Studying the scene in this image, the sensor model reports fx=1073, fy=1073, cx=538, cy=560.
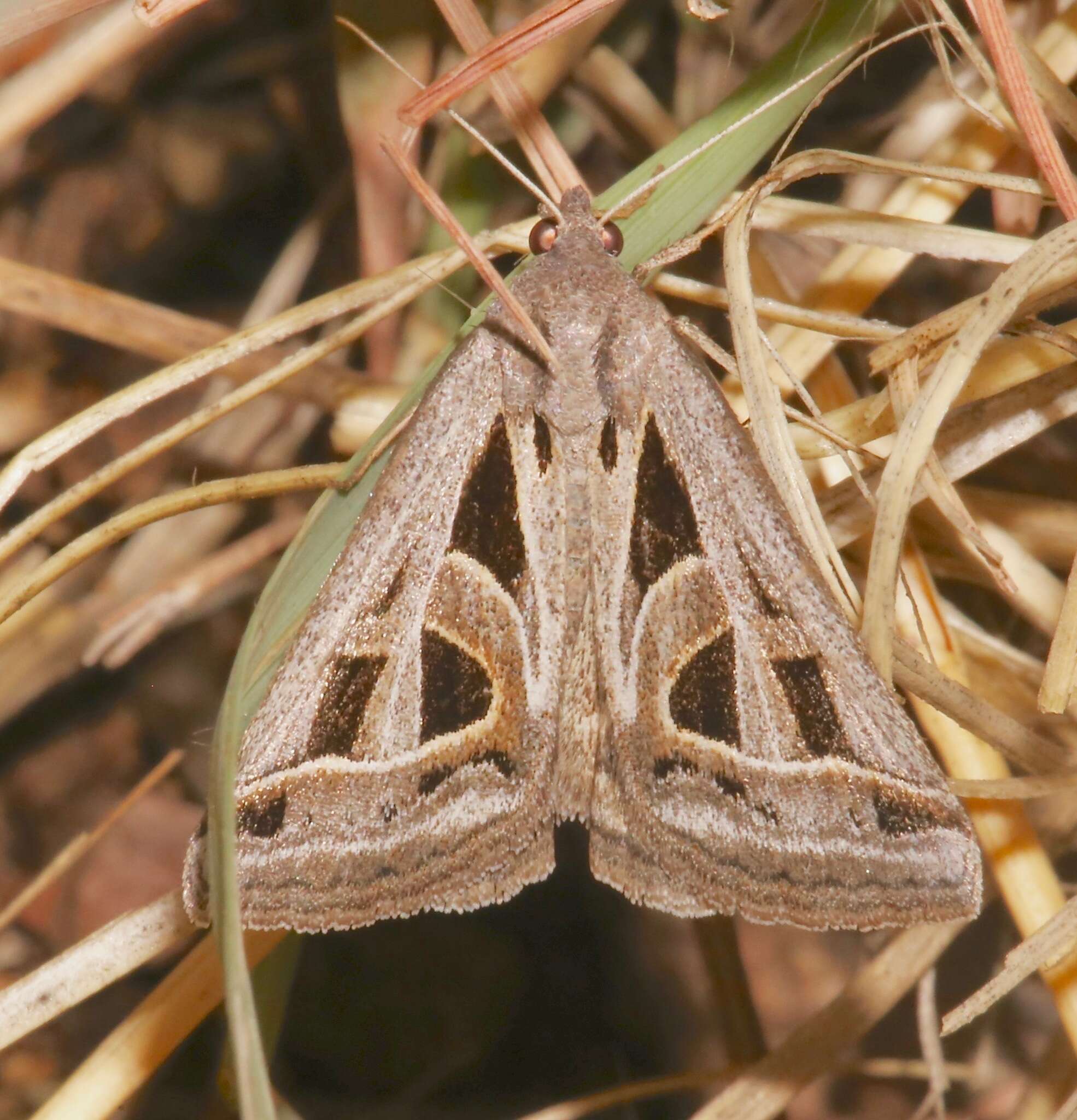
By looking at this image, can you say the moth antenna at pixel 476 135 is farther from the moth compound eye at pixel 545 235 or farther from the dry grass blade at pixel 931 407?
the dry grass blade at pixel 931 407

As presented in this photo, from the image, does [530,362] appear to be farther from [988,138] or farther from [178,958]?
[178,958]

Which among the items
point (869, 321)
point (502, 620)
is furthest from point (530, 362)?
point (869, 321)

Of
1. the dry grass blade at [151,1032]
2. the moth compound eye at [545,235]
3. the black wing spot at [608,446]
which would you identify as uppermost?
the moth compound eye at [545,235]

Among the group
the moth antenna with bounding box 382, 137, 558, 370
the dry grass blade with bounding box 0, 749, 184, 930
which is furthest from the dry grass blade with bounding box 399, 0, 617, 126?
the dry grass blade with bounding box 0, 749, 184, 930

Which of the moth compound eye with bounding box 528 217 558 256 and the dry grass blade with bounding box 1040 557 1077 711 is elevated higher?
the moth compound eye with bounding box 528 217 558 256

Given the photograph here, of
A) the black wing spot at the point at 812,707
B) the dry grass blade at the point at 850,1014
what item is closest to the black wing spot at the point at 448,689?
the black wing spot at the point at 812,707

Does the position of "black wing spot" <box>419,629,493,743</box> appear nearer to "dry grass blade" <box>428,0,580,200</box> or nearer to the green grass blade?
the green grass blade

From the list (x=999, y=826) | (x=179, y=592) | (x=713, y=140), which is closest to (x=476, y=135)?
(x=713, y=140)

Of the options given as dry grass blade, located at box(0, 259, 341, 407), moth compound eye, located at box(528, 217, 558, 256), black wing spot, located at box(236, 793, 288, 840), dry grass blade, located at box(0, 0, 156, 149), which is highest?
dry grass blade, located at box(0, 0, 156, 149)
